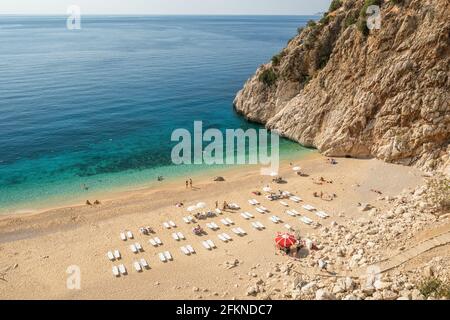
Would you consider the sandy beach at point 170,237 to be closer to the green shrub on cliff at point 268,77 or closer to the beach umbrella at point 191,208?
the beach umbrella at point 191,208

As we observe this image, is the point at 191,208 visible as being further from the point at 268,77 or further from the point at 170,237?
the point at 268,77

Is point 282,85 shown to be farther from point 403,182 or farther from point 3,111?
point 3,111

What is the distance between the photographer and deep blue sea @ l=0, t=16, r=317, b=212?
133 ft

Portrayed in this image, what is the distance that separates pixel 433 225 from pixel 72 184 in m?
33.0

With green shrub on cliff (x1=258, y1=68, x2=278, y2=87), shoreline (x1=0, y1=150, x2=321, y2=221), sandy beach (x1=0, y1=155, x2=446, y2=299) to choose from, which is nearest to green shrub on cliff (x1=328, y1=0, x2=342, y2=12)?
green shrub on cliff (x1=258, y1=68, x2=278, y2=87)

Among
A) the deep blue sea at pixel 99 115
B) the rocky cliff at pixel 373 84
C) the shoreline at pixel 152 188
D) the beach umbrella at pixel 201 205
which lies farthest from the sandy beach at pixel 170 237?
the deep blue sea at pixel 99 115

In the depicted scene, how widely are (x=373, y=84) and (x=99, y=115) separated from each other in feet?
133

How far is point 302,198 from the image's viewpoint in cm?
3419

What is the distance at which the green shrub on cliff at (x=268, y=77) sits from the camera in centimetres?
5338

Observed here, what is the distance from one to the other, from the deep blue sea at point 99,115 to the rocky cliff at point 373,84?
593 cm

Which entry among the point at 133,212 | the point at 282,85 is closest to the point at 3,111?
the point at 133,212

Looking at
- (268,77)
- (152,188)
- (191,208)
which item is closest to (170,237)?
(191,208)

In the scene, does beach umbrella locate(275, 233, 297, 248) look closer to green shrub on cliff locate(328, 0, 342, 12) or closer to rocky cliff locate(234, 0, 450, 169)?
rocky cliff locate(234, 0, 450, 169)

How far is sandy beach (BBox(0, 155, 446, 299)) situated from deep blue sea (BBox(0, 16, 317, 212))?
15.9 feet
